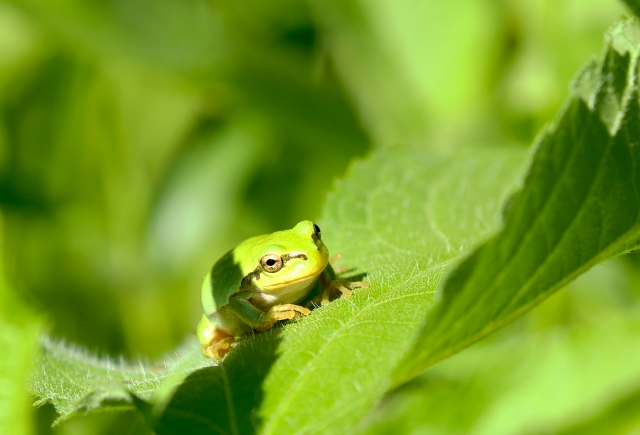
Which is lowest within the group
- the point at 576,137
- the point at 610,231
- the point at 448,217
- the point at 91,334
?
the point at 91,334

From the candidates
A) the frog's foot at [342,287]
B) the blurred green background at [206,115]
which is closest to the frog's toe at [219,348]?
the frog's foot at [342,287]

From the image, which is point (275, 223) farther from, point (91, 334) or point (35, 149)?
point (35, 149)

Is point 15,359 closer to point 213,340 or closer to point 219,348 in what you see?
point 219,348

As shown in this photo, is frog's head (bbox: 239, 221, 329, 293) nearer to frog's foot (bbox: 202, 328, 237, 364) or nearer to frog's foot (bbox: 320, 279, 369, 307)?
frog's foot (bbox: 320, 279, 369, 307)

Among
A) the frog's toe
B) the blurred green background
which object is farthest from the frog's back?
the blurred green background

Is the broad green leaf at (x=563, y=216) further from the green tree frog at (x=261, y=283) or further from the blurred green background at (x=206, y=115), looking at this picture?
the blurred green background at (x=206, y=115)

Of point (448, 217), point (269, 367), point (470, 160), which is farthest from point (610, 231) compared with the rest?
point (470, 160)
